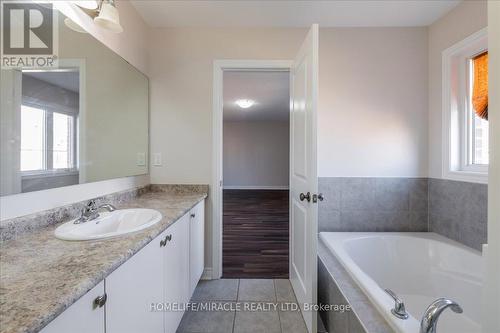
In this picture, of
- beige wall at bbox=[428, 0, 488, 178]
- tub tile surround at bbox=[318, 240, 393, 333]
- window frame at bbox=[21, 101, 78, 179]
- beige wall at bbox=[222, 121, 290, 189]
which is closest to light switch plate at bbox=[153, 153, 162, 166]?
window frame at bbox=[21, 101, 78, 179]

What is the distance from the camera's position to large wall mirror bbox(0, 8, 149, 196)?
101 cm

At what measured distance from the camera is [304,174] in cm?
169

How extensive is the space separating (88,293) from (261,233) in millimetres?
3042

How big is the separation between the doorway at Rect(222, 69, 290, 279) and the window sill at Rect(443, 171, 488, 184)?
1.64 meters

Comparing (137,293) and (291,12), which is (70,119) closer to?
(137,293)

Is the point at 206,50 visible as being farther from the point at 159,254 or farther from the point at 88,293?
the point at 88,293

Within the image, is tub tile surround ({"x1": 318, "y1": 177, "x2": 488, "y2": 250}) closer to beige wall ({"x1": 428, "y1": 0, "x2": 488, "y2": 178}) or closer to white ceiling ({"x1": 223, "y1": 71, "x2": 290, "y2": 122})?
beige wall ({"x1": 428, "y1": 0, "x2": 488, "y2": 178})

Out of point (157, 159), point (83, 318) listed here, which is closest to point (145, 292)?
point (83, 318)

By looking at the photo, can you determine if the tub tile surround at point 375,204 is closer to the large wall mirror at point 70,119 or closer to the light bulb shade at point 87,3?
the large wall mirror at point 70,119

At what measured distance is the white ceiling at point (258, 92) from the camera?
370cm

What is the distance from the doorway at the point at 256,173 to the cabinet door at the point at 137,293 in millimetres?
1311

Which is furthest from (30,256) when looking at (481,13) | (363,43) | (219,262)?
(481,13)

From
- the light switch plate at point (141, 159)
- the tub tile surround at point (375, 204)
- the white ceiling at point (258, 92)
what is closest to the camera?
the light switch plate at point (141, 159)

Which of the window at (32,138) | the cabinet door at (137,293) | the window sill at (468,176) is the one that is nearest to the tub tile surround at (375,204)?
the window sill at (468,176)
